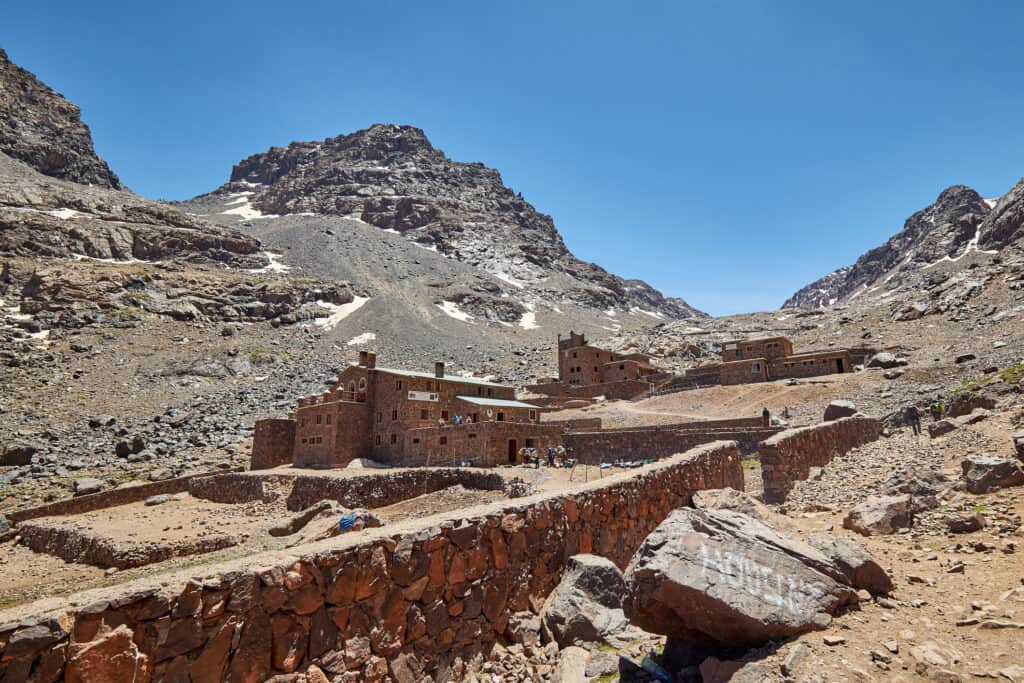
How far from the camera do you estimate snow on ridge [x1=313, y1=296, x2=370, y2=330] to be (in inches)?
3708

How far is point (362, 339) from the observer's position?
88375 millimetres

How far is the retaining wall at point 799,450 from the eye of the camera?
14.6 meters

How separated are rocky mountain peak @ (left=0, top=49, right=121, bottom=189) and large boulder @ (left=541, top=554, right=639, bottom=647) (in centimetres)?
17647

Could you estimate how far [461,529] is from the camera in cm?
613

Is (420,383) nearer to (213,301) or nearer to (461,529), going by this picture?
(461,529)

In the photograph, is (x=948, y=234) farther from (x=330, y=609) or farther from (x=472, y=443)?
(x=330, y=609)

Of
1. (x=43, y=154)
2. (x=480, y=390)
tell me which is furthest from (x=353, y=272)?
(x=480, y=390)

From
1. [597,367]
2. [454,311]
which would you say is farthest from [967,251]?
[597,367]

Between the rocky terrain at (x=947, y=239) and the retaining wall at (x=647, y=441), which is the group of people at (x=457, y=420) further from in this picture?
the rocky terrain at (x=947, y=239)

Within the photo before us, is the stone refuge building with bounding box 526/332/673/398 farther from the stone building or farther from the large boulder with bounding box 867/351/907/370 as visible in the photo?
the large boulder with bounding box 867/351/907/370

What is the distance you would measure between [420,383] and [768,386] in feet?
96.1

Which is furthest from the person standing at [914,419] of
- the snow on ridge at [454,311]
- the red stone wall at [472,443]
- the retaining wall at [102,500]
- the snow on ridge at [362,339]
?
the snow on ridge at [454,311]

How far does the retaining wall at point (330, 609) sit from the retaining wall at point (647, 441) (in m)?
20.4

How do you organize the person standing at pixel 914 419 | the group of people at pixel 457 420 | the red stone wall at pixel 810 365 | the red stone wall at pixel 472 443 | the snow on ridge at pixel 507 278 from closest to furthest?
the person standing at pixel 914 419, the red stone wall at pixel 472 443, the group of people at pixel 457 420, the red stone wall at pixel 810 365, the snow on ridge at pixel 507 278
